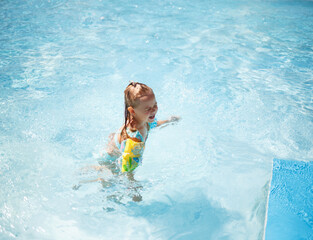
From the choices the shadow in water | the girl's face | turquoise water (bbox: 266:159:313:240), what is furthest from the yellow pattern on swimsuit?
turquoise water (bbox: 266:159:313:240)

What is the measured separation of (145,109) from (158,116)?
6.31 ft

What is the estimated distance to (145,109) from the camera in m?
2.15

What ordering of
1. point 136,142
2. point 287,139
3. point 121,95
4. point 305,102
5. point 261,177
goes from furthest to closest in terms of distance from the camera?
point 121,95 → point 305,102 → point 287,139 → point 261,177 → point 136,142

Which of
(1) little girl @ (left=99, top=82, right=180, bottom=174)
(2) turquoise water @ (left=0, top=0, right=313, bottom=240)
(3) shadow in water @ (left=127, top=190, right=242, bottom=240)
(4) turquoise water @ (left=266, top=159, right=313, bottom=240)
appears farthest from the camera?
(2) turquoise water @ (left=0, top=0, right=313, bottom=240)

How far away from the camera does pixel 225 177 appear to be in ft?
9.96

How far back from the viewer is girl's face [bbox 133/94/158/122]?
2121 millimetres

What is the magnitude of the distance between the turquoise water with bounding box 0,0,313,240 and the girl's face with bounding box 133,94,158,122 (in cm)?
87

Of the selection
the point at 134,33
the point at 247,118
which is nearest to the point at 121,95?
the point at 247,118

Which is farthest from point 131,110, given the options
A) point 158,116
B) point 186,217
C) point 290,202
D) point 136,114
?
point 158,116

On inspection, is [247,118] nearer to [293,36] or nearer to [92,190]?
[92,190]

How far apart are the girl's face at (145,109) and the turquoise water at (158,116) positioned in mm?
866

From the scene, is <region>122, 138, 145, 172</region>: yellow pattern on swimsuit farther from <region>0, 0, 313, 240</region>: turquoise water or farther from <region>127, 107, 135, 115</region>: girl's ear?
<region>0, 0, 313, 240</region>: turquoise water

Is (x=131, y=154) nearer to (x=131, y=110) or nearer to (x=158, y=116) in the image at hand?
A: (x=131, y=110)

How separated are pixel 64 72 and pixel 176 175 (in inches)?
132
